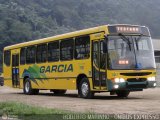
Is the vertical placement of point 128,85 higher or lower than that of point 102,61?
lower

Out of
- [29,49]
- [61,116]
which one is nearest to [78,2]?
[29,49]

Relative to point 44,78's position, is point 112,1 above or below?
above

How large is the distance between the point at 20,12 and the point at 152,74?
108422 millimetres

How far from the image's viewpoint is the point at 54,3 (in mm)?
146875

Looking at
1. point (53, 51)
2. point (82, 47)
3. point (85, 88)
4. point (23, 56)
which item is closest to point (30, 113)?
point (85, 88)

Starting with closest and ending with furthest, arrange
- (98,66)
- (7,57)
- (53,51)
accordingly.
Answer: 1. (98,66)
2. (53,51)
3. (7,57)

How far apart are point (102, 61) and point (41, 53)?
644cm

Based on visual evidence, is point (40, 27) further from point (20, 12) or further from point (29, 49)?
point (29, 49)

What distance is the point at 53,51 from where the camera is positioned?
77.9 ft

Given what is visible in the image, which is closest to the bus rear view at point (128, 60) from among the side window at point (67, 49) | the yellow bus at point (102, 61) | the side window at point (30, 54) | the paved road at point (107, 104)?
the yellow bus at point (102, 61)

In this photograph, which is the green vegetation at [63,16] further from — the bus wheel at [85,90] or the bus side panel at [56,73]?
the bus wheel at [85,90]

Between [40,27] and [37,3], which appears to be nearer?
[40,27]

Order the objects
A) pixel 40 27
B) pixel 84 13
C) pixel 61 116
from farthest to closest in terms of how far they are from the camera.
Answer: pixel 84 13 < pixel 40 27 < pixel 61 116

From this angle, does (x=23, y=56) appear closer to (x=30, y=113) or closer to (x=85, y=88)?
(x=85, y=88)
